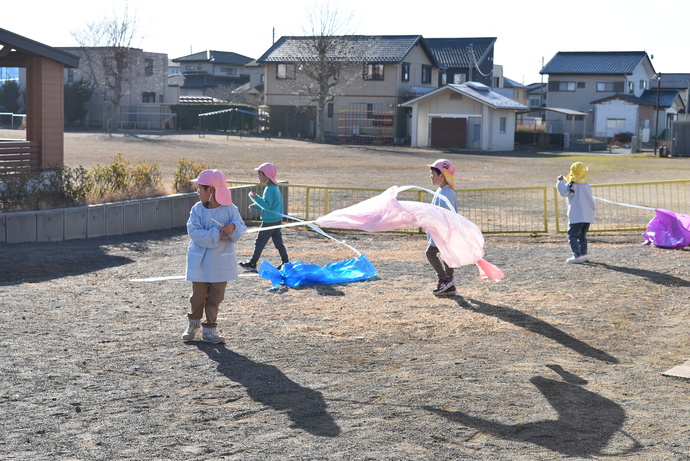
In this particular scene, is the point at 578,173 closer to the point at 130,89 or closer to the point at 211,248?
the point at 211,248

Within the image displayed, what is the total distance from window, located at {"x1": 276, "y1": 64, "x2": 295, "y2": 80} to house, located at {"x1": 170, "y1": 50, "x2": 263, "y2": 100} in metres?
23.1

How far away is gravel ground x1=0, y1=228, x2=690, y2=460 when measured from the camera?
488cm

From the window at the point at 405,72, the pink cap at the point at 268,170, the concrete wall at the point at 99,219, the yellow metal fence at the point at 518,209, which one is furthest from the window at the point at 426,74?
the pink cap at the point at 268,170

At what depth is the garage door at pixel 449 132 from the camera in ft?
164

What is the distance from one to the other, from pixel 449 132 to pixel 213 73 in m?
42.1

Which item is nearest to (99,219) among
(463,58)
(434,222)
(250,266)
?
(250,266)

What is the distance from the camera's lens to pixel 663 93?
68688mm

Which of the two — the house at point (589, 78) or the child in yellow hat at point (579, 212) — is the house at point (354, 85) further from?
the child in yellow hat at point (579, 212)

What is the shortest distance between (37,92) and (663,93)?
6156 centimetres

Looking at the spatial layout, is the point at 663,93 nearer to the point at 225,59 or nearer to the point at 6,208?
the point at 225,59

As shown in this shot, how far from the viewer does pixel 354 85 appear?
56.6 m

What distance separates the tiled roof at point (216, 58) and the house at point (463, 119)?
39.4 m

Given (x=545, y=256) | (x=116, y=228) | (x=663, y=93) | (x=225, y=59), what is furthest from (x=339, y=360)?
(x=225, y=59)

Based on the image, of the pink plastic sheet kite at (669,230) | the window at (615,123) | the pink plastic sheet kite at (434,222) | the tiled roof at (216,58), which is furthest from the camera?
the tiled roof at (216,58)
